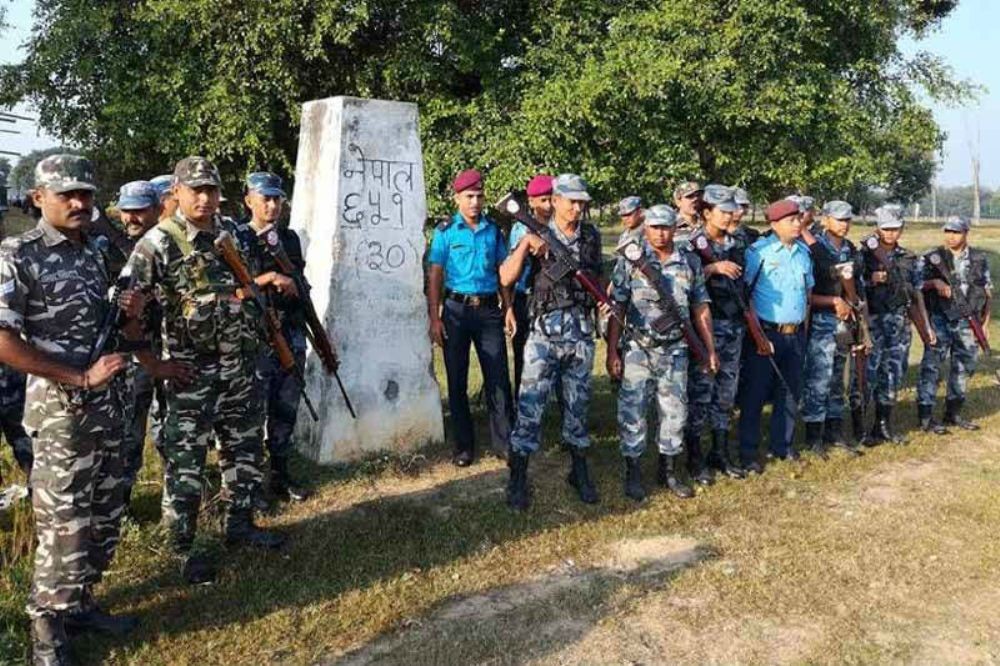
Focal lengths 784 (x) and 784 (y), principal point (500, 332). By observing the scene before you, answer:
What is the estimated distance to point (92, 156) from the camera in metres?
9.41

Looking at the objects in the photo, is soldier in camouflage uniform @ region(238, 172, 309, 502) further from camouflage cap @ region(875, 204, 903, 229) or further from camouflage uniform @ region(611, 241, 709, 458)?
camouflage cap @ region(875, 204, 903, 229)

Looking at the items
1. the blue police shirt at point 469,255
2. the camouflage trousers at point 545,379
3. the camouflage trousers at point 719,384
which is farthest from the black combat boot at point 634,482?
the blue police shirt at point 469,255

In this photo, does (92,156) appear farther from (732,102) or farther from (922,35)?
(922,35)

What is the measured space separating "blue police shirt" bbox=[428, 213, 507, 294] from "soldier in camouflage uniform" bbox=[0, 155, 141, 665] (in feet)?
8.12

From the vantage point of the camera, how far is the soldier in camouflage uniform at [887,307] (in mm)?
6047

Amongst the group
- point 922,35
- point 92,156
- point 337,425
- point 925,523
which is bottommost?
point 925,523

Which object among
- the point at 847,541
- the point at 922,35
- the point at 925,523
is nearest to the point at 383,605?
the point at 847,541

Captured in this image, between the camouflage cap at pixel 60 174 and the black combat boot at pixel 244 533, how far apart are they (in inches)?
71.6

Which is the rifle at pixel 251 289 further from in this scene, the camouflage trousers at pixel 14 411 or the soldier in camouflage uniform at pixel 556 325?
the camouflage trousers at pixel 14 411

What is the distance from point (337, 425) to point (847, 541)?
3185mm

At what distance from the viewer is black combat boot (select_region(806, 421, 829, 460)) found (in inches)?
229

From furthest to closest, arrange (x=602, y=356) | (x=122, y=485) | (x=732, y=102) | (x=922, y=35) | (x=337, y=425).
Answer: (x=922, y=35), (x=602, y=356), (x=732, y=102), (x=337, y=425), (x=122, y=485)

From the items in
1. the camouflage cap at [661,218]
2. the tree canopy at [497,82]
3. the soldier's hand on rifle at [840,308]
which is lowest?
the soldier's hand on rifle at [840,308]

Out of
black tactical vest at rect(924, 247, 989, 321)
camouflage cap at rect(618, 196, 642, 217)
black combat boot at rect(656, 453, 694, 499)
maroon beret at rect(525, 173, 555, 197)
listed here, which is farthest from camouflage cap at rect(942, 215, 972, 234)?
maroon beret at rect(525, 173, 555, 197)
